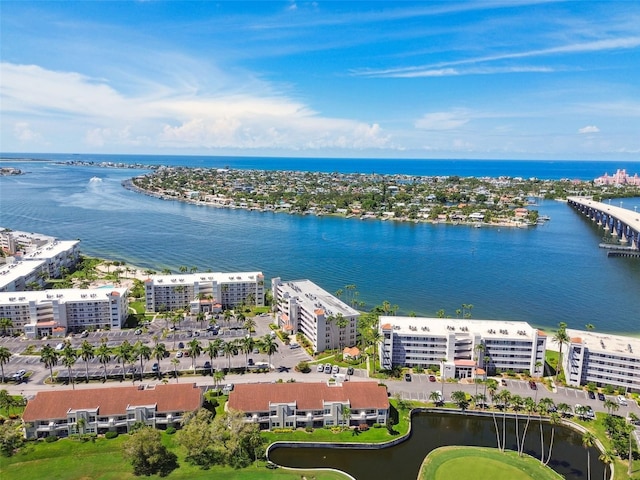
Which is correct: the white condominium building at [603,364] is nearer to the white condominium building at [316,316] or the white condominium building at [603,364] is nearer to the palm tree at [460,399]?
the palm tree at [460,399]

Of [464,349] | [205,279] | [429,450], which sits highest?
[205,279]

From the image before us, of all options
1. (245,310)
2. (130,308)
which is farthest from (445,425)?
(130,308)

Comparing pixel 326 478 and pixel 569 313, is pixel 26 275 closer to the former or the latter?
pixel 326 478

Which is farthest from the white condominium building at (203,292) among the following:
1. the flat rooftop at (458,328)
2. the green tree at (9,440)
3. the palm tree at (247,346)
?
the green tree at (9,440)

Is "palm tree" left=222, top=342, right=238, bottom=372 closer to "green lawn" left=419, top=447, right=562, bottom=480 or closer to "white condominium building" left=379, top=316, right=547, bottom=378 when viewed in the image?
"white condominium building" left=379, top=316, right=547, bottom=378

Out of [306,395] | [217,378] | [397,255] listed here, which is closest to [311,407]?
[306,395]

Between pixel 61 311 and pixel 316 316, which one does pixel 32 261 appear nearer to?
pixel 61 311
